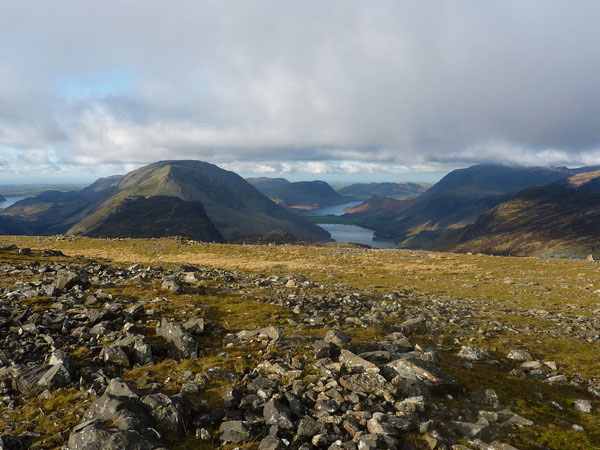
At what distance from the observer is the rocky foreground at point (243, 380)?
7.33 meters

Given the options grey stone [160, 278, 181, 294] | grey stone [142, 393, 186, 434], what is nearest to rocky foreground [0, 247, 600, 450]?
grey stone [142, 393, 186, 434]

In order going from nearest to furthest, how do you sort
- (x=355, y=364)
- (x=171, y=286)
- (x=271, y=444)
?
(x=271, y=444) → (x=355, y=364) → (x=171, y=286)

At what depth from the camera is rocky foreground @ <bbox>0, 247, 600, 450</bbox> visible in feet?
24.1

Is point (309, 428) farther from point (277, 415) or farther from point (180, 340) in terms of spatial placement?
point (180, 340)

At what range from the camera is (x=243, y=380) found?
383 inches

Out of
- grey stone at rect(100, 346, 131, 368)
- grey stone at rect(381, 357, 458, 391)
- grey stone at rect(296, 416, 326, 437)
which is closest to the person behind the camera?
grey stone at rect(296, 416, 326, 437)

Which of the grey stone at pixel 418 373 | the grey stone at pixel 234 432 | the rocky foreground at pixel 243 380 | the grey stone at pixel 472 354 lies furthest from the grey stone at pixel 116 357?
the grey stone at pixel 472 354

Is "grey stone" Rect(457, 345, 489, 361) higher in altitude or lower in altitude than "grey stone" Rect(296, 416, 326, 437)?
lower

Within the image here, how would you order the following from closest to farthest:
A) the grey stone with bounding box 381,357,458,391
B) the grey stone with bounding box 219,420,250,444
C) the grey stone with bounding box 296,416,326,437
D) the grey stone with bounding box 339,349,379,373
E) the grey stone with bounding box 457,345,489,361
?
the grey stone with bounding box 219,420,250,444, the grey stone with bounding box 296,416,326,437, the grey stone with bounding box 381,357,458,391, the grey stone with bounding box 339,349,379,373, the grey stone with bounding box 457,345,489,361

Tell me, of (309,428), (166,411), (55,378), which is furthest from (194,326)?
(309,428)

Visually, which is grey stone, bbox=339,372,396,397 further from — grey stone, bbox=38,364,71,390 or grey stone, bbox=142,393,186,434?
grey stone, bbox=38,364,71,390

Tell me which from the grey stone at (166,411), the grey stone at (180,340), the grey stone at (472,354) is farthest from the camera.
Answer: the grey stone at (472,354)

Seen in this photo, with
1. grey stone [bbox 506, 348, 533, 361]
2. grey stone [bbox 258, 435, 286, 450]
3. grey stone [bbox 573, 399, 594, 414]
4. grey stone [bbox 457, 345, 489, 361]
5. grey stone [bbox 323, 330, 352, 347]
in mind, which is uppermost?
grey stone [bbox 323, 330, 352, 347]

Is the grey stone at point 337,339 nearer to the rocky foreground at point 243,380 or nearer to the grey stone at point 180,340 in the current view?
the rocky foreground at point 243,380
